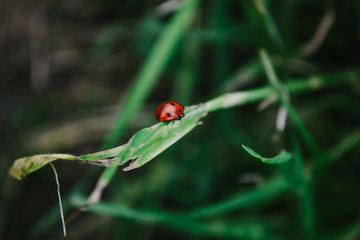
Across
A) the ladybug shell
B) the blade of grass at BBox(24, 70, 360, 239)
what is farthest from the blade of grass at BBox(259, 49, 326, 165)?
the ladybug shell

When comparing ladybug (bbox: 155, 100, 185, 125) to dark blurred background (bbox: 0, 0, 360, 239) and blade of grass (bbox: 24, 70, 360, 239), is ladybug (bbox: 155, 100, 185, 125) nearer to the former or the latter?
blade of grass (bbox: 24, 70, 360, 239)

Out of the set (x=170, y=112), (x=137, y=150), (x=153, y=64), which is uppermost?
(x=153, y=64)

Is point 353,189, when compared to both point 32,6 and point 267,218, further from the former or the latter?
point 32,6

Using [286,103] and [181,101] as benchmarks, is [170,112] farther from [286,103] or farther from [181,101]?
[181,101]

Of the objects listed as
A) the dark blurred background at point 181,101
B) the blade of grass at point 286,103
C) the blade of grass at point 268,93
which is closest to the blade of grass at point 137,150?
the blade of grass at point 268,93

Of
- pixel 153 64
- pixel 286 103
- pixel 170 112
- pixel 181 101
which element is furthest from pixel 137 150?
pixel 181 101

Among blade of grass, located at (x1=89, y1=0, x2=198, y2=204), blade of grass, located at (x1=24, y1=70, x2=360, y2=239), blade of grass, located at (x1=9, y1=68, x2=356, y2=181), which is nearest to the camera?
blade of grass, located at (x1=9, y1=68, x2=356, y2=181)

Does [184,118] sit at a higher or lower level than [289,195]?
lower

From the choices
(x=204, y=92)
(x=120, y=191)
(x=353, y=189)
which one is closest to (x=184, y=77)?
(x=204, y=92)
